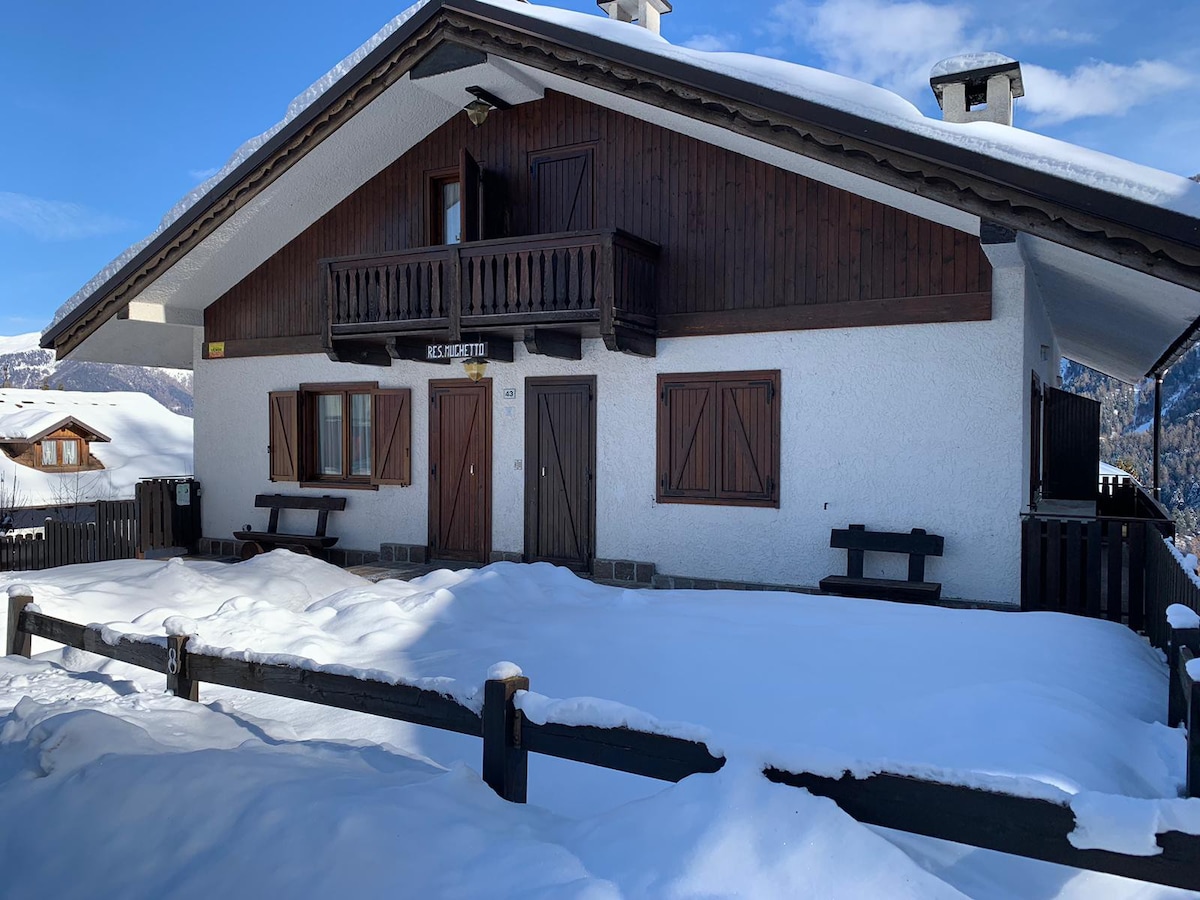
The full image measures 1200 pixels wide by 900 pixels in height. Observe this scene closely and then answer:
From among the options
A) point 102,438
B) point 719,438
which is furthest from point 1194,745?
point 102,438

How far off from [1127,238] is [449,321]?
6.90 meters

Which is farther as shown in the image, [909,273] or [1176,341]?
[1176,341]

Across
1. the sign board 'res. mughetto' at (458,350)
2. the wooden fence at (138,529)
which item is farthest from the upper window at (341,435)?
the wooden fence at (138,529)

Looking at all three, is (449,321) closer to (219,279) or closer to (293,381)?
(293,381)

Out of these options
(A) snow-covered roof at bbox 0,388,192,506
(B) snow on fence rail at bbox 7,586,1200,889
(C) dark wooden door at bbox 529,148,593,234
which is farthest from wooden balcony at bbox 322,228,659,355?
(A) snow-covered roof at bbox 0,388,192,506

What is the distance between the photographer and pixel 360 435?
42.7 feet

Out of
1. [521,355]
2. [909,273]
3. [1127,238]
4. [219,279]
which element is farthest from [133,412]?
[1127,238]

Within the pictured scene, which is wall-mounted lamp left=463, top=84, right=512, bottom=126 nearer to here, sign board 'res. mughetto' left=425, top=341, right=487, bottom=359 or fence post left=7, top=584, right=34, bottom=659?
sign board 'res. mughetto' left=425, top=341, right=487, bottom=359

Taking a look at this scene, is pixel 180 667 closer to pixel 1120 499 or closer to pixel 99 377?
pixel 1120 499

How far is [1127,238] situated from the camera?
6.55 metres

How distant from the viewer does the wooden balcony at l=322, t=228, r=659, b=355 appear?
9.83 metres

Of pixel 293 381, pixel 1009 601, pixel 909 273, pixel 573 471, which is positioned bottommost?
pixel 1009 601

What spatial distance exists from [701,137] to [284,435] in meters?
7.37

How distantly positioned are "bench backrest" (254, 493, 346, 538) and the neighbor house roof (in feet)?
10.2
